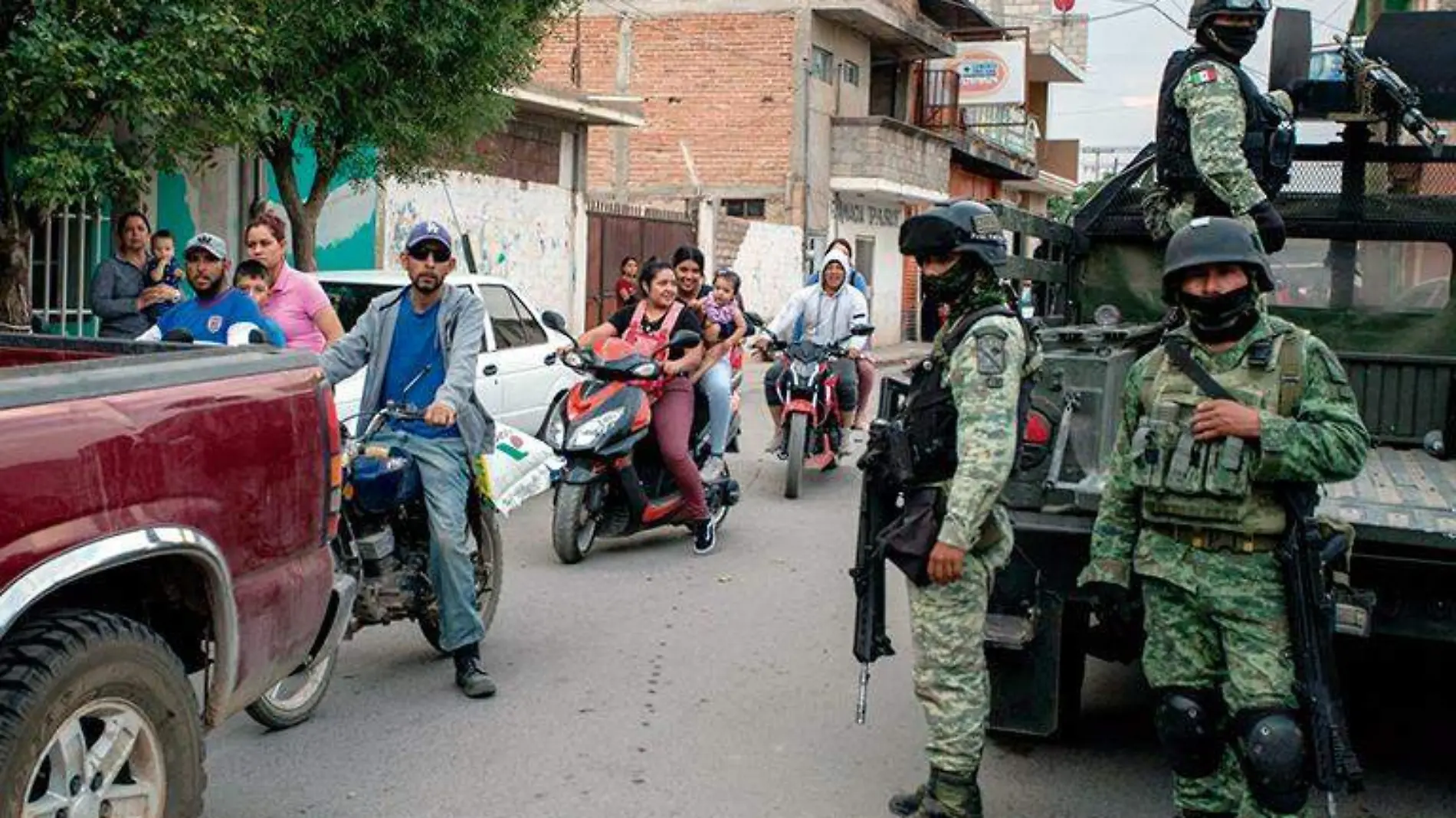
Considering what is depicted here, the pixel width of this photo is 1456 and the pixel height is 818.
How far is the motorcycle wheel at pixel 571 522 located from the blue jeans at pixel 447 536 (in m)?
2.40

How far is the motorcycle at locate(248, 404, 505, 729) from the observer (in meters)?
5.43

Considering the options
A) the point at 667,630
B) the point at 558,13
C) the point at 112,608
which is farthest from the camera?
the point at 558,13

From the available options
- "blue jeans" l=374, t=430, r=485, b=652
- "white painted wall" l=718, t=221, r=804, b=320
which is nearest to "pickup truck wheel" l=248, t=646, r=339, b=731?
"blue jeans" l=374, t=430, r=485, b=652

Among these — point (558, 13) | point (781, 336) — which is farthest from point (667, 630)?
point (558, 13)

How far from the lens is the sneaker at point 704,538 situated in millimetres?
8750

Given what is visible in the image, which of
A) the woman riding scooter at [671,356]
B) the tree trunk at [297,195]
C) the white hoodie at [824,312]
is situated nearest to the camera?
the woman riding scooter at [671,356]

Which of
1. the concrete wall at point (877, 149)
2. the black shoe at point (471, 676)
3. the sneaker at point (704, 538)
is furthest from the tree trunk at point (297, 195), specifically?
the concrete wall at point (877, 149)

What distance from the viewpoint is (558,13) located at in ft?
42.7

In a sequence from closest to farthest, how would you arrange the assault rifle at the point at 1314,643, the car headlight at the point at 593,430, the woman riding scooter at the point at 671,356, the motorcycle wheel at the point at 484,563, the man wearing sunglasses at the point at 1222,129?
1. the assault rifle at the point at 1314,643
2. the man wearing sunglasses at the point at 1222,129
3. the motorcycle wheel at the point at 484,563
4. the car headlight at the point at 593,430
5. the woman riding scooter at the point at 671,356

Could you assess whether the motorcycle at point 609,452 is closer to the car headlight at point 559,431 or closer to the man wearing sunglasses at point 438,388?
the car headlight at point 559,431

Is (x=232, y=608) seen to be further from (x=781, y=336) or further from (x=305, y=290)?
(x=781, y=336)

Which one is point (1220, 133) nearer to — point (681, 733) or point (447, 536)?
point (681, 733)

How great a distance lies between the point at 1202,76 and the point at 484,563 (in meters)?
3.38

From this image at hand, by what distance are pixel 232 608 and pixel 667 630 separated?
3.26 m
